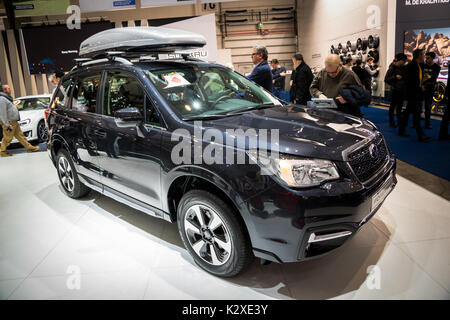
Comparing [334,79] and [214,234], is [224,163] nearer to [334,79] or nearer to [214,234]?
[214,234]

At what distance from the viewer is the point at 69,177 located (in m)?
4.05

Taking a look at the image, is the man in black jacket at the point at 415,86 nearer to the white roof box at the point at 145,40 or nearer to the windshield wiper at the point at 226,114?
the windshield wiper at the point at 226,114

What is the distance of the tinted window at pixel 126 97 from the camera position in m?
2.60

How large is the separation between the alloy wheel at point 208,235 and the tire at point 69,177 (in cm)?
209

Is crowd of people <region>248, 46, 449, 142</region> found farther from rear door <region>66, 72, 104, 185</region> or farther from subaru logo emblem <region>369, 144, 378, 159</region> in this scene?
rear door <region>66, 72, 104, 185</region>

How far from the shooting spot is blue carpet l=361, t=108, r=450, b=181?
14.5ft

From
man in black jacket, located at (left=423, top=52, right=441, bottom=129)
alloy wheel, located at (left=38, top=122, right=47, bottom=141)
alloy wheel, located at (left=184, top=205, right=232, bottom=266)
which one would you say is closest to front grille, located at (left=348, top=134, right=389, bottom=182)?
alloy wheel, located at (left=184, top=205, right=232, bottom=266)

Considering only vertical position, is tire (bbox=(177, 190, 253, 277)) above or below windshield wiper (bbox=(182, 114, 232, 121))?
below

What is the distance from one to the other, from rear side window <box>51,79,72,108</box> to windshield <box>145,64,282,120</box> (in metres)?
1.59

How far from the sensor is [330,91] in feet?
13.4

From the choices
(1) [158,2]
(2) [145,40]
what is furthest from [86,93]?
(1) [158,2]

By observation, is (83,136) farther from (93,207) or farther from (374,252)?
(374,252)

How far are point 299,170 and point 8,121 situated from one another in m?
7.01

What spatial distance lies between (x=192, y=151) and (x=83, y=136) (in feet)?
5.48
